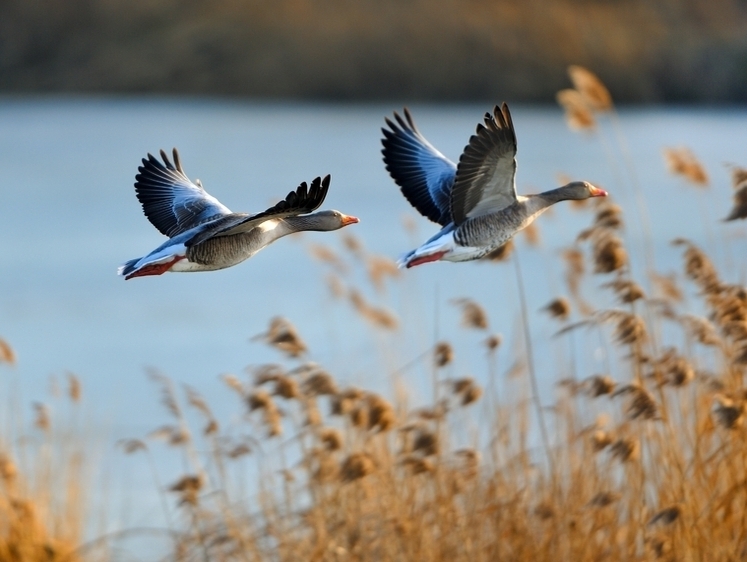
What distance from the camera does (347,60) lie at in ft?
133

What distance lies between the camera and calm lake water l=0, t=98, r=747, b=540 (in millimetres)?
9852

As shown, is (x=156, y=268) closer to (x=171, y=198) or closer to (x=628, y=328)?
(x=171, y=198)

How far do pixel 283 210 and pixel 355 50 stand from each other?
128 ft

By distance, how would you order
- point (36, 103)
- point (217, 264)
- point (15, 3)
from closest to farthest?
1. point (217, 264)
2. point (15, 3)
3. point (36, 103)

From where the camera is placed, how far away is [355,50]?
132 ft

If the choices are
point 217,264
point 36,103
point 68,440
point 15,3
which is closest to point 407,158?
point 217,264

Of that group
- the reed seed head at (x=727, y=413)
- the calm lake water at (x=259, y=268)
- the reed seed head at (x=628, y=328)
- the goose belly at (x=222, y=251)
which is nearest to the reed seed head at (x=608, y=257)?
the reed seed head at (x=628, y=328)

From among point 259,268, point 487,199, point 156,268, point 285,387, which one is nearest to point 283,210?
point 156,268

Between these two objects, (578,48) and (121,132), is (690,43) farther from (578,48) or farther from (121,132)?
(121,132)

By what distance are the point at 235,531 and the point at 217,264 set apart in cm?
451

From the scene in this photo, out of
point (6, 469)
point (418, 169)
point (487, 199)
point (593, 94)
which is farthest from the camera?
point (6, 469)

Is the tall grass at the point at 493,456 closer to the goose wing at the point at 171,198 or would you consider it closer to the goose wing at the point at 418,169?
the goose wing at the point at 418,169

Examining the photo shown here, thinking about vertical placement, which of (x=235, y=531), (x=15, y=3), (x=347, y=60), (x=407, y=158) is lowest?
(x=235, y=531)

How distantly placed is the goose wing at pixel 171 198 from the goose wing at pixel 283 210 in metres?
0.45
